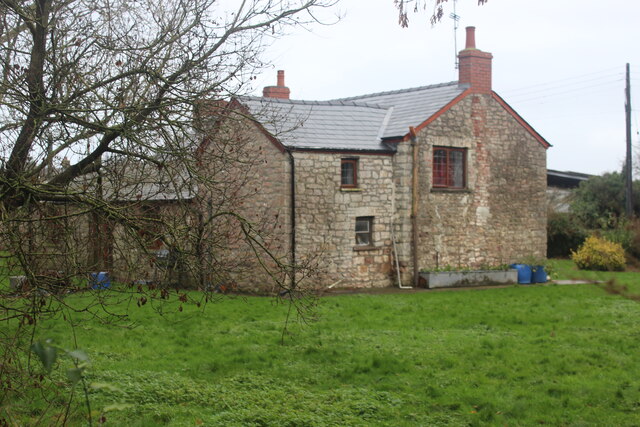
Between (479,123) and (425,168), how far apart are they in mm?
2706

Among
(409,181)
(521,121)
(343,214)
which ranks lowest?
(343,214)

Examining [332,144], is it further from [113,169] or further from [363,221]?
[113,169]

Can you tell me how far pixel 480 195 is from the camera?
2316 centimetres

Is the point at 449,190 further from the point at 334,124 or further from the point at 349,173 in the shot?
the point at 334,124

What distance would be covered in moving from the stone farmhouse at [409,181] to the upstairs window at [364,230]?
0.10 feet

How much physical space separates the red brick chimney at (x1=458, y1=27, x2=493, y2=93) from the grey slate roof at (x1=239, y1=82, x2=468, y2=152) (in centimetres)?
36

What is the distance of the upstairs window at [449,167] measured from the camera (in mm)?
22547

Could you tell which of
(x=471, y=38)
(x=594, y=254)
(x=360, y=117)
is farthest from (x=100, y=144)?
(x=594, y=254)

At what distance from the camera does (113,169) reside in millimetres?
7664

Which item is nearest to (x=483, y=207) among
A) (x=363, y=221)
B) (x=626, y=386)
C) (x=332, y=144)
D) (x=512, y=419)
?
(x=363, y=221)

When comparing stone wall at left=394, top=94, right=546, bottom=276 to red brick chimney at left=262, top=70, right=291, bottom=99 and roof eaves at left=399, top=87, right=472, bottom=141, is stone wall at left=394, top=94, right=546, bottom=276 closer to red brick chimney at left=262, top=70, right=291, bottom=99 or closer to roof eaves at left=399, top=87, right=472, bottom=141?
roof eaves at left=399, top=87, right=472, bottom=141

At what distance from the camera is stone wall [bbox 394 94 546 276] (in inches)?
862

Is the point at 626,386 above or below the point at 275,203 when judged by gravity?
below

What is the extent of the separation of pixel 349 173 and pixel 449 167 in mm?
3608
